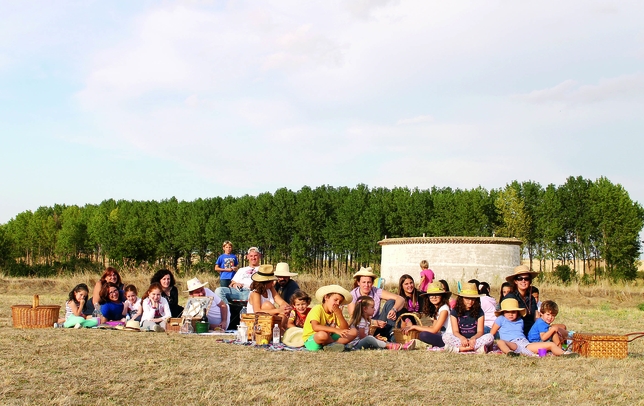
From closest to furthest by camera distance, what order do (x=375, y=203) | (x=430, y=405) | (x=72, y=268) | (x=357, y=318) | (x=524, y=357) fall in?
(x=430, y=405)
(x=524, y=357)
(x=357, y=318)
(x=375, y=203)
(x=72, y=268)

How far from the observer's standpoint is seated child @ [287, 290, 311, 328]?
9.60 meters

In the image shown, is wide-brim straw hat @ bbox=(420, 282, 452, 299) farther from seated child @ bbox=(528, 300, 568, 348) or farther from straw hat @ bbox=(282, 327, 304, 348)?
straw hat @ bbox=(282, 327, 304, 348)

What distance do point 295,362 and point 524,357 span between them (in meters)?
2.93

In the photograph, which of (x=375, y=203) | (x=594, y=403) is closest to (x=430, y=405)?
(x=594, y=403)

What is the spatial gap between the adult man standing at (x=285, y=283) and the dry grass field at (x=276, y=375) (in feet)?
5.21

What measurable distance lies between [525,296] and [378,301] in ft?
7.49

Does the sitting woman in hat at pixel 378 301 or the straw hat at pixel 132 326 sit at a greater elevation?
the sitting woman in hat at pixel 378 301

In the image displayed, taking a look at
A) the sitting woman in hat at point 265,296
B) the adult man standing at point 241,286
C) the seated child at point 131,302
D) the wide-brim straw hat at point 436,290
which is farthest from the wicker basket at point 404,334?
the seated child at point 131,302

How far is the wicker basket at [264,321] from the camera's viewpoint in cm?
919

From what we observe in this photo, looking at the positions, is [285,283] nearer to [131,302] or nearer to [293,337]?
[293,337]

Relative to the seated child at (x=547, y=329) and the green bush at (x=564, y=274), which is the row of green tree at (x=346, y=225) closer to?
the green bush at (x=564, y=274)

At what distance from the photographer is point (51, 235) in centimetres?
6025

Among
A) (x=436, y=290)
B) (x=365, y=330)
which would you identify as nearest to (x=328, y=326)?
(x=365, y=330)

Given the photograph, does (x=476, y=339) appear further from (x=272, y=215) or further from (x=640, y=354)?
(x=272, y=215)
